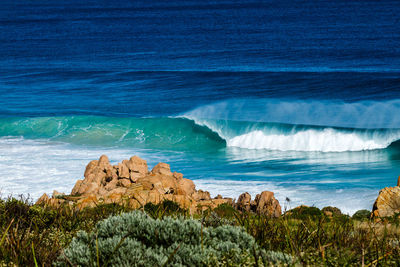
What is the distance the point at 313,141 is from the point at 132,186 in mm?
15246

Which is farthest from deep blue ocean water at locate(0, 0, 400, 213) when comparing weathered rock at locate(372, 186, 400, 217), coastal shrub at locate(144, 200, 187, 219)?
coastal shrub at locate(144, 200, 187, 219)

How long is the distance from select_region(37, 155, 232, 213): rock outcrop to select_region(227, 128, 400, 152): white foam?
11549 mm

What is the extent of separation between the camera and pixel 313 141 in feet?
85.0

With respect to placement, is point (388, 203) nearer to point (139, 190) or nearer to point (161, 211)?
point (139, 190)

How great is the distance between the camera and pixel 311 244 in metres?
5.89

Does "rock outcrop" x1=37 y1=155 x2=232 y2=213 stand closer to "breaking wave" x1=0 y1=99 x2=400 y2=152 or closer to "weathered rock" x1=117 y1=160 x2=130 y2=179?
"weathered rock" x1=117 y1=160 x2=130 y2=179

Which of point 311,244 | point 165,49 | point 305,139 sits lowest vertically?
point 311,244

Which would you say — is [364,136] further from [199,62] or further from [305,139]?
[199,62]

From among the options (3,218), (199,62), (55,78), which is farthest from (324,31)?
(3,218)

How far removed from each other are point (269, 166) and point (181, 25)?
62784 mm

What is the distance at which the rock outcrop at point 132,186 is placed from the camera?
11602 millimetres

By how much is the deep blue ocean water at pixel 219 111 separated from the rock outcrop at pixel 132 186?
93.0 inches

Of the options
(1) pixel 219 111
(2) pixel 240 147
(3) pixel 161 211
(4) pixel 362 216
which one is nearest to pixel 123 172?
(4) pixel 362 216

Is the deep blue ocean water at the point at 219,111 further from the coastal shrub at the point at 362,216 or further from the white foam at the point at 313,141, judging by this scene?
the coastal shrub at the point at 362,216
